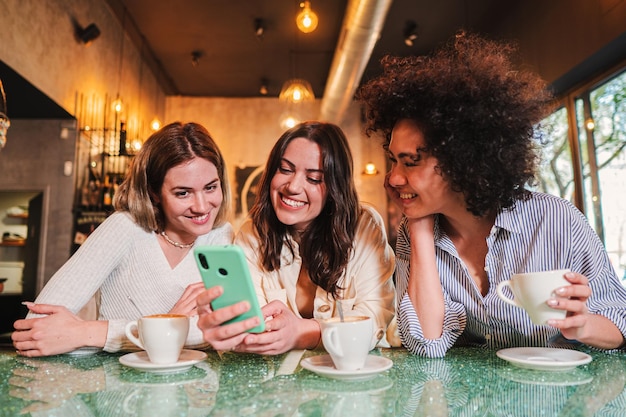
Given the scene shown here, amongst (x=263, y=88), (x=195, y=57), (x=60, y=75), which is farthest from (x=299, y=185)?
(x=263, y=88)

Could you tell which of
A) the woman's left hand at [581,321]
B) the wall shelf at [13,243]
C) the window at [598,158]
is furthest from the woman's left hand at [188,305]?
the wall shelf at [13,243]

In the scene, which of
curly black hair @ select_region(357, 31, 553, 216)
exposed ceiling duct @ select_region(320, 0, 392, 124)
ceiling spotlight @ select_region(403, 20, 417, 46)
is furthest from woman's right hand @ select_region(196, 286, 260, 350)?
ceiling spotlight @ select_region(403, 20, 417, 46)

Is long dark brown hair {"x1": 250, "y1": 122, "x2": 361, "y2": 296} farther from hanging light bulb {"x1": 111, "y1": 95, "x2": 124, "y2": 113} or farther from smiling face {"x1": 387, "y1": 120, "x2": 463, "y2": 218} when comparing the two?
hanging light bulb {"x1": 111, "y1": 95, "x2": 124, "y2": 113}

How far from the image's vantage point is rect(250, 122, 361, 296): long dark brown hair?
1.54 m

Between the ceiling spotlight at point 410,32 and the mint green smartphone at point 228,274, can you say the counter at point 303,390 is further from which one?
the ceiling spotlight at point 410,32

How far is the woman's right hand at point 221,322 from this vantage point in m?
0.85

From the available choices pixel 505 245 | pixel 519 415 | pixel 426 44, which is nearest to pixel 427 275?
pixel 505 245

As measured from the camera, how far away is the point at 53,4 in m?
3.88

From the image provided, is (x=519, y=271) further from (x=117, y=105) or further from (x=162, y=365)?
(x=117, y=105)

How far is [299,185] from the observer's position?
1.50m

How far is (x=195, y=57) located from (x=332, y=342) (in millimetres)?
5489

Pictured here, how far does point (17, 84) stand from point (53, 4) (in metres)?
0.81

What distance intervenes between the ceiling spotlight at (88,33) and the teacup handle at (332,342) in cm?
433

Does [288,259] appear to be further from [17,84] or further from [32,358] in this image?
[17,84]
